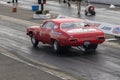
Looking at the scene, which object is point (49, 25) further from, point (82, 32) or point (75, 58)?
point (75, 58)

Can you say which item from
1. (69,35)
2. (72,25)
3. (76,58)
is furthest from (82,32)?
(76,58)

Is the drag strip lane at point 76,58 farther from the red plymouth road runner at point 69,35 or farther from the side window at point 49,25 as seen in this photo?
the side window at point 49,25

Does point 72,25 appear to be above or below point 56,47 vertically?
above

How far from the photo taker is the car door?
65.5 feet

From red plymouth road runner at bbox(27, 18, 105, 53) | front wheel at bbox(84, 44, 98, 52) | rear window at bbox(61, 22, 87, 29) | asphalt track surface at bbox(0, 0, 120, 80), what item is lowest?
asphalt track surface at bbox(0, 0, 120, 80)

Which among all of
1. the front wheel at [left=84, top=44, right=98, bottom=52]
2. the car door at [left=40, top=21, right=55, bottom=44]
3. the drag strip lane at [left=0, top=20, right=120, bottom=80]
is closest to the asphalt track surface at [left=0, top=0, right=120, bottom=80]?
the drag strip lane at [left=0, top=20, right=120, bottom=80]

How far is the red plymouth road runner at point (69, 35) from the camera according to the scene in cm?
1838

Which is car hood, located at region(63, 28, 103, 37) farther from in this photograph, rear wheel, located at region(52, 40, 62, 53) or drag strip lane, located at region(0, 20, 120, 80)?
drag strip lane, located at region(0, 20, 120, 80)

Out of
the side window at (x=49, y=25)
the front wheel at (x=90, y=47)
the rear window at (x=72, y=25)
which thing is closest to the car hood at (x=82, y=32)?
the rear window at (x=72, y=25)

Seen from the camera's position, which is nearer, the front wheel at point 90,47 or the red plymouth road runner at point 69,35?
the red plymouth road runner at point 69,35

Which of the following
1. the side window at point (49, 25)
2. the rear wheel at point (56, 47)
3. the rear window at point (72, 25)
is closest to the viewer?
the rear wheel at point (56, 47)

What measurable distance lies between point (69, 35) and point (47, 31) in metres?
2.00

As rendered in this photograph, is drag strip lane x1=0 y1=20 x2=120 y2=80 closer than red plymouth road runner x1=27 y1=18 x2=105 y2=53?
Yes

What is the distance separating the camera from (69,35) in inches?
723
